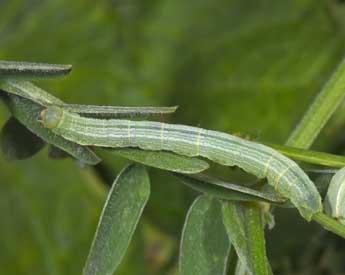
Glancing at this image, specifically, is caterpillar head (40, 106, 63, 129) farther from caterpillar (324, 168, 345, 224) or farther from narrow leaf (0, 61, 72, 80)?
caterpillar (324, 168, 345, 224)

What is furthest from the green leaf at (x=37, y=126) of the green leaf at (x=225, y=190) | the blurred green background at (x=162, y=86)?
the blurred green background at (x=162, y=86)

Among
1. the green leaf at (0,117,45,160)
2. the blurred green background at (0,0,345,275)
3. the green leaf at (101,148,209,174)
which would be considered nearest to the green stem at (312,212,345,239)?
the green leaf at (101,148,209,174)

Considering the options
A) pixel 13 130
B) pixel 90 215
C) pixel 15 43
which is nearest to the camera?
pixel 13 130

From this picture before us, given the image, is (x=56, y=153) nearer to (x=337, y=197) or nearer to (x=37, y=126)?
(x=37, y=126)

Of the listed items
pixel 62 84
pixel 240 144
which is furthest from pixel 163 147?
pixel 62 84

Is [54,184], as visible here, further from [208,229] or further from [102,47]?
[208,229]

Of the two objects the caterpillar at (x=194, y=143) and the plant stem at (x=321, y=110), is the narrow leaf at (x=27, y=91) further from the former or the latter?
the plant stem at (x=321, y=110)
